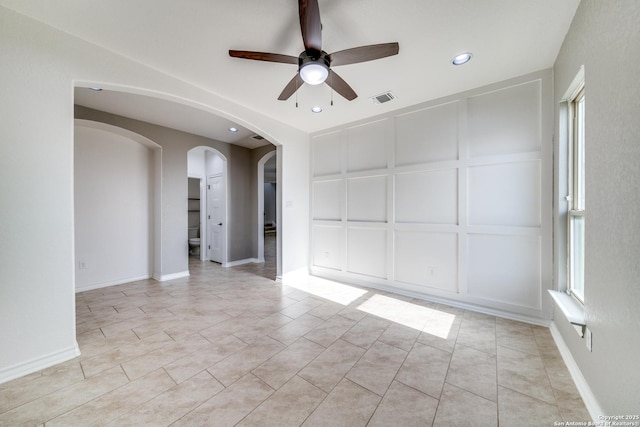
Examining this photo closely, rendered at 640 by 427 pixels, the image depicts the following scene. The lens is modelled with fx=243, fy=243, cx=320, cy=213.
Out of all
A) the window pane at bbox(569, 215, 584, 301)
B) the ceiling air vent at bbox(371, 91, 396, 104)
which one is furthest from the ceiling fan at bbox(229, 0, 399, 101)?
the window pane at bbox(569, 215, 584, 301)

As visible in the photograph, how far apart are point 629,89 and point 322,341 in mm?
2567

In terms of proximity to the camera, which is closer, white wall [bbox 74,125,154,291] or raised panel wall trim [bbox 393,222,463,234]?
raised panel wall trim [bbox 393,222,463,234]

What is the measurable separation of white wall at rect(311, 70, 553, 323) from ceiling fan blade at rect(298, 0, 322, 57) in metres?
2.10

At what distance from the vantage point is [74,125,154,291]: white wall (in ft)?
12.4

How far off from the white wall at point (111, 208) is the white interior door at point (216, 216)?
137 cm

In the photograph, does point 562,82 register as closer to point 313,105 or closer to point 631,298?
point 631,298

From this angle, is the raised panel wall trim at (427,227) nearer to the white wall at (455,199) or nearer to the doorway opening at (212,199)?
the white wall at (455,199)

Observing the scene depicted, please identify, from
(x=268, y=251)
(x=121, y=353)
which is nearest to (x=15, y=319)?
(x=121, y=353)

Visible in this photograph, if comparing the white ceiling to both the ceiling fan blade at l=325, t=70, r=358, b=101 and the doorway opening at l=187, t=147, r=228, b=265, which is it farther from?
the doorway opening at l=187, t=147, r=228, b=265

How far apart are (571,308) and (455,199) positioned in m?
1.53

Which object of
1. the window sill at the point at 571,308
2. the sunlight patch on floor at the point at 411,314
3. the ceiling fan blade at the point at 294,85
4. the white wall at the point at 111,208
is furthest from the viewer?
the white wall at the point at 111,208

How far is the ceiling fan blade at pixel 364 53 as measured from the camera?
1735 mm

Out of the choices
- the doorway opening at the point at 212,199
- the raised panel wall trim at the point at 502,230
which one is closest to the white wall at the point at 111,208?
the doorway opening at the point at 212,199

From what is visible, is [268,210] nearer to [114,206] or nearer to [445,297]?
[114,206]
